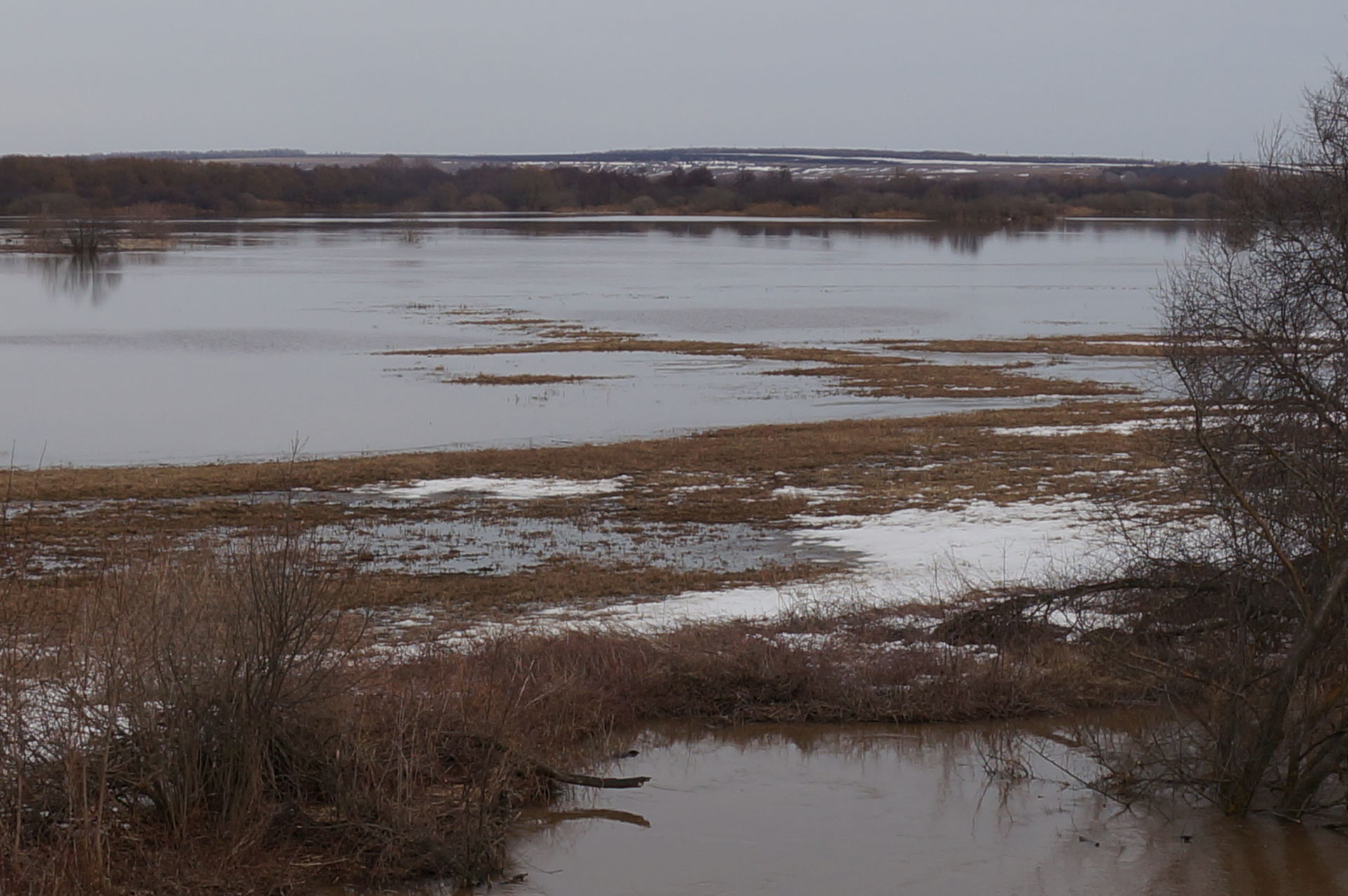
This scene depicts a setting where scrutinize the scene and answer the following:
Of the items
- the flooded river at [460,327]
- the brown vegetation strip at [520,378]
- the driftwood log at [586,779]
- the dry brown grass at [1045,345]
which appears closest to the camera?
the driftwood log at [586,779]

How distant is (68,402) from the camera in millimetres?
28562

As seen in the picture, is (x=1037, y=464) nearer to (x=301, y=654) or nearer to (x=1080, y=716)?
(x=1080, y=716)

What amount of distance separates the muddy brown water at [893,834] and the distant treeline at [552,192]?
127m

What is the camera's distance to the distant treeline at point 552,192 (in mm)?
147500

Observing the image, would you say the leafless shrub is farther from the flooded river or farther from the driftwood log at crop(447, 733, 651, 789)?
the flooded river

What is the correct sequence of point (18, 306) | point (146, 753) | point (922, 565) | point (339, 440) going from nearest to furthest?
1. point (146, 753)
2. point (922, 565)
3. point (339, 440)
4. point (18, 306)

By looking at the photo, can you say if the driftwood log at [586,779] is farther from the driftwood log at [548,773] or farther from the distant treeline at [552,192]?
the distant treeline at [552,192]

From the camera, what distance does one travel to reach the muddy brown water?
7.88 metres

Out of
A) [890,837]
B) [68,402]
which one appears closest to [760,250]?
[68,402]

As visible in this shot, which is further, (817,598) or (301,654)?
(817,598)

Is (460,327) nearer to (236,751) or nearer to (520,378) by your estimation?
(520,378)

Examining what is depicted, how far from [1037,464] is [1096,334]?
25.0 meters

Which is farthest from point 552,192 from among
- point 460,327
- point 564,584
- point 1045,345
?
point 564,584

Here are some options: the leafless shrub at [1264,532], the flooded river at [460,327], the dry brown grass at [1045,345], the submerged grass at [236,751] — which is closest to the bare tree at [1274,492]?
the leafless shrub at [1264,532]
